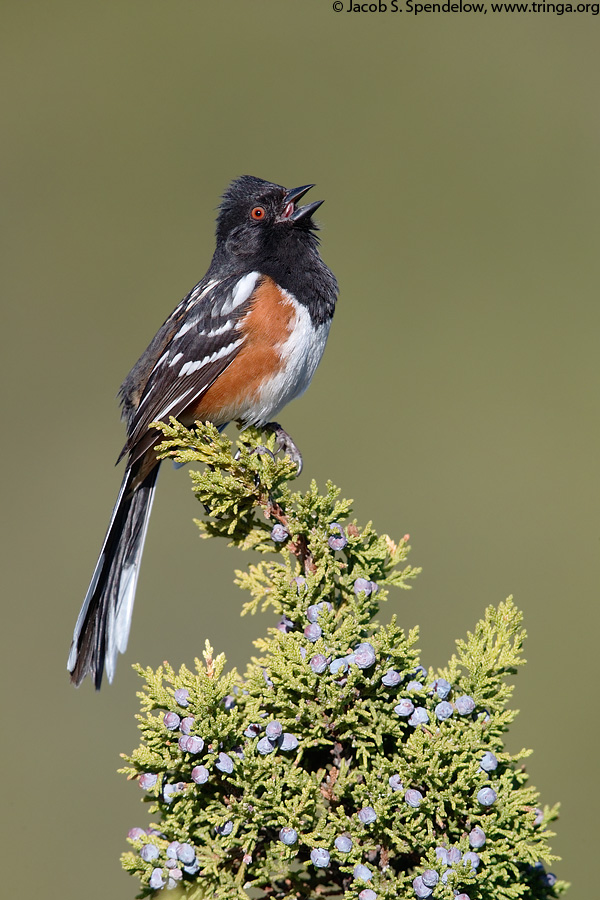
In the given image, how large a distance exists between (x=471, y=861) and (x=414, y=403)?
5347mm

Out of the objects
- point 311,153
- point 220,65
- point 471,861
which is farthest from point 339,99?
point 471,861

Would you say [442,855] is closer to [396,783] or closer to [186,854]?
[396,783]

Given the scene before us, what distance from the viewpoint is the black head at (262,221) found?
2951mm

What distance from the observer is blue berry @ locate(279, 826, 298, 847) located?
1362 mm

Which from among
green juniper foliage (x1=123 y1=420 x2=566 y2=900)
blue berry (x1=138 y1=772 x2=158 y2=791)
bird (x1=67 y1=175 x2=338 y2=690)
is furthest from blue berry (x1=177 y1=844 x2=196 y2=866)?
bird (x1=67 y1=175 x2=338 y2=690)

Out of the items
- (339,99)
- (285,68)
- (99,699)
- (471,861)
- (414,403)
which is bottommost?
(471,861)

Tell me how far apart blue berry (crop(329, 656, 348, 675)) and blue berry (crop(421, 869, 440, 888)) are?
0.34 metres

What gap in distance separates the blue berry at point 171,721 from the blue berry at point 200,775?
8cm

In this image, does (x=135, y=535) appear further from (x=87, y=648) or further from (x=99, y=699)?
(x=99, y=699)

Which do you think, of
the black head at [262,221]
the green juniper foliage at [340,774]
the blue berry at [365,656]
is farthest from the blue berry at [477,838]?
the black head at [262,221]

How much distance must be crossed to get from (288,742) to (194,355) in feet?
5.04

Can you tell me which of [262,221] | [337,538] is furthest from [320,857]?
[262,221]

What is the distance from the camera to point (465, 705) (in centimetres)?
149

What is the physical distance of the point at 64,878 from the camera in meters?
4.32
